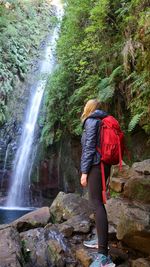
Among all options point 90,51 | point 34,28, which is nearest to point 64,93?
point 90,51

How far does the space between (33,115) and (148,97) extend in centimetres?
794

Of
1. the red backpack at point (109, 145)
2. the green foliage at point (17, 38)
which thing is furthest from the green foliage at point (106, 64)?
the green foliage at point (17, 38)

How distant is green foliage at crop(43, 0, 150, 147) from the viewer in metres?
6.10

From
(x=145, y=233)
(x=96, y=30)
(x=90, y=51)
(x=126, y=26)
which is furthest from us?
(x=90, y=51)

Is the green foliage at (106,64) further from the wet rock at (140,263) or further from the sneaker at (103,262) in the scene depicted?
the sneaker at (103,262)

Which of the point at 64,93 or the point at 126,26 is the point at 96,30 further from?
the point at 64,93

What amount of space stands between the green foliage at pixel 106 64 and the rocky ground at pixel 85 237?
1.53 metres

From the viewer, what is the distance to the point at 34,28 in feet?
61.2

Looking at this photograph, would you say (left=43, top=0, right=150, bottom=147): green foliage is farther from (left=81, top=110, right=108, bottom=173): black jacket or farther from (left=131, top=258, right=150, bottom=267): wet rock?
(left=131, top=258, right=150, bottom=267): wet rock

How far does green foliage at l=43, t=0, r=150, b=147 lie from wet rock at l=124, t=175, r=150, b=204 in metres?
1.40

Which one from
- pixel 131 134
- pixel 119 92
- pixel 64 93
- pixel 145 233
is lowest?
pixel 145 233

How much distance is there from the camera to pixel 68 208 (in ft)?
19.7

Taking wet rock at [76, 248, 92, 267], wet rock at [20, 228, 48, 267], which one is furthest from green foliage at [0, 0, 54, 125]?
wet rock at [76, 248, 92, 267]

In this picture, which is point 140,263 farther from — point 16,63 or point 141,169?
point 16,63
